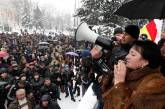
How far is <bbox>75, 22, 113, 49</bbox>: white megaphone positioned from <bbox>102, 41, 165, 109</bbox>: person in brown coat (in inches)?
11.7

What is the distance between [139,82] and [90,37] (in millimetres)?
603

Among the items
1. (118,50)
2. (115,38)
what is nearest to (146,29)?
(115,38)

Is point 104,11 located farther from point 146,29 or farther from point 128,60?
point 128,60

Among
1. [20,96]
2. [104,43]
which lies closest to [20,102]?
[20,96]

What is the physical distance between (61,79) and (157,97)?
12.2 m

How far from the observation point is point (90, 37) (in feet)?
9.34

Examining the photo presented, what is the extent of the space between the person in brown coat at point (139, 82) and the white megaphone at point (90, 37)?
0.98 ft

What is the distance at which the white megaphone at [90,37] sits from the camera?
2816mm

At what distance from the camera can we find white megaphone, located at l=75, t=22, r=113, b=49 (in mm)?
2816

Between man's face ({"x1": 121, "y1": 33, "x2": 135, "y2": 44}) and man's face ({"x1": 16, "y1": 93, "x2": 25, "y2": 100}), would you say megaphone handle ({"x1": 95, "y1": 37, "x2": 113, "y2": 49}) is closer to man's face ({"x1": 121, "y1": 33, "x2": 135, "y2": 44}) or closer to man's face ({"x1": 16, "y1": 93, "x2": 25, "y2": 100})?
man's face ({"x1": 121, "y1": 33, "x2": 135, "y2": 44})

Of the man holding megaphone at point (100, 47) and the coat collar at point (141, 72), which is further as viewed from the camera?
the man holding megaphone at point (100, 47)

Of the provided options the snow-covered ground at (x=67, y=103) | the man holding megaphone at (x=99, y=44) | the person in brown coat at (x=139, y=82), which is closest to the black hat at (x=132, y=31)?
the man holding megaphone at (x=99, y=44)

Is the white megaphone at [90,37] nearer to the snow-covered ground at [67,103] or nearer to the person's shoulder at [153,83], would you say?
the person's shoulder at [153,83]

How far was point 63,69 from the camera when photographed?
1443cm
